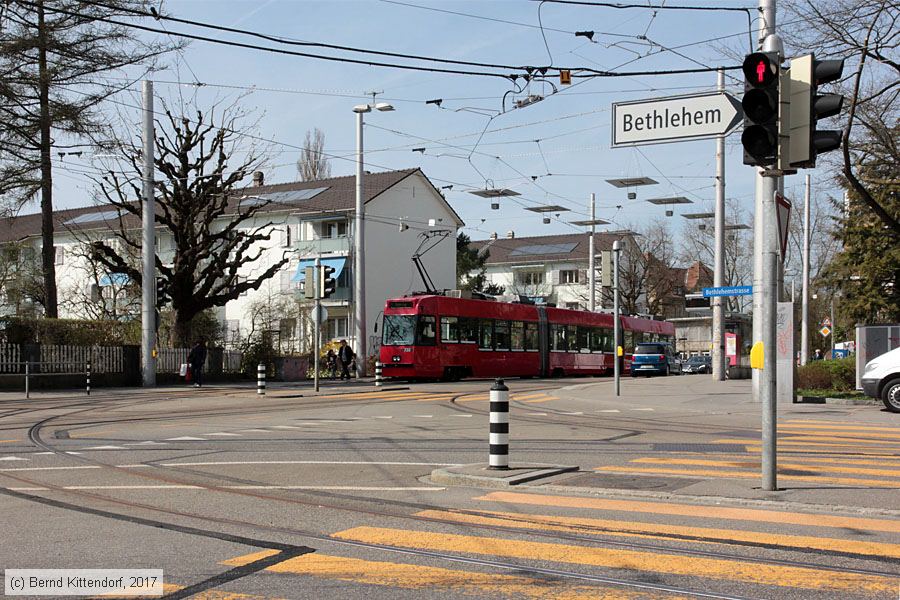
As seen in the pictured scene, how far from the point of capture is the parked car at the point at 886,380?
1977 centimetres

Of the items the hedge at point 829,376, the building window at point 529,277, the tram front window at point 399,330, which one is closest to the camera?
the hedge at point 829,376

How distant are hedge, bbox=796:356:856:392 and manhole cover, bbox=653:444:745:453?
48.8 ft

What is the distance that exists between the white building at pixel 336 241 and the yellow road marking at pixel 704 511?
43.9 meters

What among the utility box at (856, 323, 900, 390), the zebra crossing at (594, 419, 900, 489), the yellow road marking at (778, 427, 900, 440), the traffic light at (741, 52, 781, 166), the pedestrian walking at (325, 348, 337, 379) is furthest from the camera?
the pedestrian walking at (325, 348, 337, 379)

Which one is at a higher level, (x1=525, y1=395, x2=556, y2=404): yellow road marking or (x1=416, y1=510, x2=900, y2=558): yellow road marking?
(x1=416, y1=510, x2=900, y2=558): yellow road marking

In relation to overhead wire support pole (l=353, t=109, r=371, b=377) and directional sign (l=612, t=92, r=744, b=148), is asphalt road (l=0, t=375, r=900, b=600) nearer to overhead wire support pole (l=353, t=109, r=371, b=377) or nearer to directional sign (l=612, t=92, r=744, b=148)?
directional sign (l=612, t=92, r=744, b=148)

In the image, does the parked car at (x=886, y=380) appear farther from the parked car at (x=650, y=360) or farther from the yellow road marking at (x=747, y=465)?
the parked car at (x=650, y=360)

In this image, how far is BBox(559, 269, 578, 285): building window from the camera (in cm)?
8344

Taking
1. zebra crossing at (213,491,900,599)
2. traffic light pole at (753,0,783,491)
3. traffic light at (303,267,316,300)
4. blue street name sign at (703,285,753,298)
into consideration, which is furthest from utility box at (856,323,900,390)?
zebra crossing at (213,491,900,599)

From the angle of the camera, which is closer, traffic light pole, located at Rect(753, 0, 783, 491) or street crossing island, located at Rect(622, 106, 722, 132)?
traffic light pole, located at Rect(753, 0, 783, 491)

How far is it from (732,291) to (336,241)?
120ft

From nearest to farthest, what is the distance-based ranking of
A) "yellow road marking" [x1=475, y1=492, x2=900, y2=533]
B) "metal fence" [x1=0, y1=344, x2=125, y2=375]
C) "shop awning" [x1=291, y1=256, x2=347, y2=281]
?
"yellow road marking" [x1=475, y1=492, x2=900, y2=533], "metal fence" [x1=0, y1=344, x2=125, y2=375], "shop awning" [x1=291, y1=256, x2=347, y2=281]

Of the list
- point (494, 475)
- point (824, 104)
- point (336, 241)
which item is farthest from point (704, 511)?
point (336, 241)

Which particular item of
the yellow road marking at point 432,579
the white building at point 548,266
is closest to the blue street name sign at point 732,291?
the yellow road marking at point 432,579
